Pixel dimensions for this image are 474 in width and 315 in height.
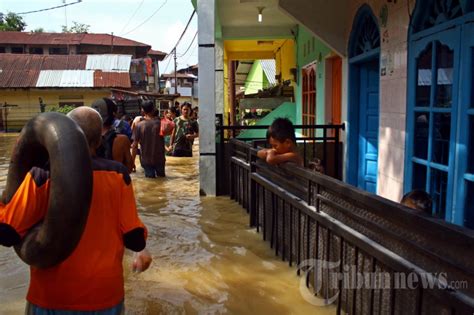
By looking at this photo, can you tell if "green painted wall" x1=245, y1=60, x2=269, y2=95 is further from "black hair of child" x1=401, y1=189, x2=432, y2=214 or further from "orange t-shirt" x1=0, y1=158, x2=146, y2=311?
"orange t-shirt" x1=0, y1=158, x2=146, y2=311

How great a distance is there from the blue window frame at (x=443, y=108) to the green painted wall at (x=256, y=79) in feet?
55.5

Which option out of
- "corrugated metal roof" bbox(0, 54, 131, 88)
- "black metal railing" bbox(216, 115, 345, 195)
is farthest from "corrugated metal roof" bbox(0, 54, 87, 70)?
"black metal railing" bbox(216, 115, 345, 195)

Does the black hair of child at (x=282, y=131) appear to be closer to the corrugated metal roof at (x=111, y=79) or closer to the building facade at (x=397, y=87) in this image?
the building facade at (x=397, y=87)

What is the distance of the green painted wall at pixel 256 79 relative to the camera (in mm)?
22917

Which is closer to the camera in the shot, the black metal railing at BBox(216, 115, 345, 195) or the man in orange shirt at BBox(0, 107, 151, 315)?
the man in orange shirt at BBox(0, 107, 151, 315)

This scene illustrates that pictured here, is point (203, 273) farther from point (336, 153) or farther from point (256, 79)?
point (256, 79)

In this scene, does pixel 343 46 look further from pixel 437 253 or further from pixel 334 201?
pixel 437 253

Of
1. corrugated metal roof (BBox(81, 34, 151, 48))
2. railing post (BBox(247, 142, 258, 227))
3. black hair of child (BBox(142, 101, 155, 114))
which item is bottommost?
railing post (BBox(247, 142, 258, 227))

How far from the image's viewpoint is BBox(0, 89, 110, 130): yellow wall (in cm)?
3170

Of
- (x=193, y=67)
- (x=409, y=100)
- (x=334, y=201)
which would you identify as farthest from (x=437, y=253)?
(x=193, y=67)

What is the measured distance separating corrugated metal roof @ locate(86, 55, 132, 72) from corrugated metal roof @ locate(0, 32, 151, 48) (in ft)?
29.1

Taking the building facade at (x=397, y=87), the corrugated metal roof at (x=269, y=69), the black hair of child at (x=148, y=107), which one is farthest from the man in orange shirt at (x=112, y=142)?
the corrugated metal roof at (x=269, y=69)

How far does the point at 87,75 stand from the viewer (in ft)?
108

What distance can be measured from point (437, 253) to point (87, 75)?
33211mm
